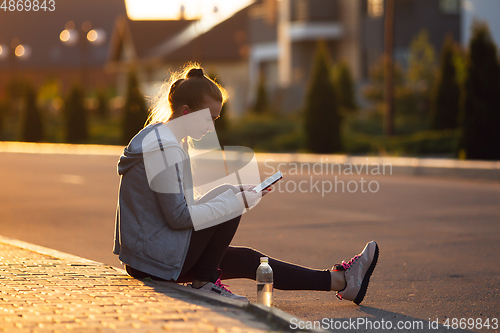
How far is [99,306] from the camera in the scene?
4.16 m

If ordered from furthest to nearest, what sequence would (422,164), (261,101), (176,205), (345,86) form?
1. (261,101)
2. (345,86)
3. (422,164)
4. (176,205)

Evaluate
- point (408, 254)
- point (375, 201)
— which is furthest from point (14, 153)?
point (408, 254)

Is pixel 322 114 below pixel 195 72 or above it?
below

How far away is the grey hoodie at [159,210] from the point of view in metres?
4.59

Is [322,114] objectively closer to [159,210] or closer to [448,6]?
[448,6]

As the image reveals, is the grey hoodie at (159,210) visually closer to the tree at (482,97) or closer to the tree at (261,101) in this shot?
the tree at (482,97)

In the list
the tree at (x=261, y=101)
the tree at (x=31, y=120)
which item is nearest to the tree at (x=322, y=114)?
the tree at (x=261, y=101)

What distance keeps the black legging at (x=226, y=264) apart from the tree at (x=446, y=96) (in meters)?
22.5

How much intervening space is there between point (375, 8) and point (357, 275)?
34.1 m

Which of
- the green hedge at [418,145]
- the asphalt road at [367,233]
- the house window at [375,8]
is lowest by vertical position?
the green hedge at [418,145]

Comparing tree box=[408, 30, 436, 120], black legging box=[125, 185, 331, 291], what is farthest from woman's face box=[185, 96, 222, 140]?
tree box=[408, 30, 436, 120]

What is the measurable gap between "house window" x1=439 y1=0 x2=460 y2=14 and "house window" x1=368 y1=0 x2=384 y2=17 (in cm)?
299

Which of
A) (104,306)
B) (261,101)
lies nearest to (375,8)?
(261,101)

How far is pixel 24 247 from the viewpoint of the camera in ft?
21.7
